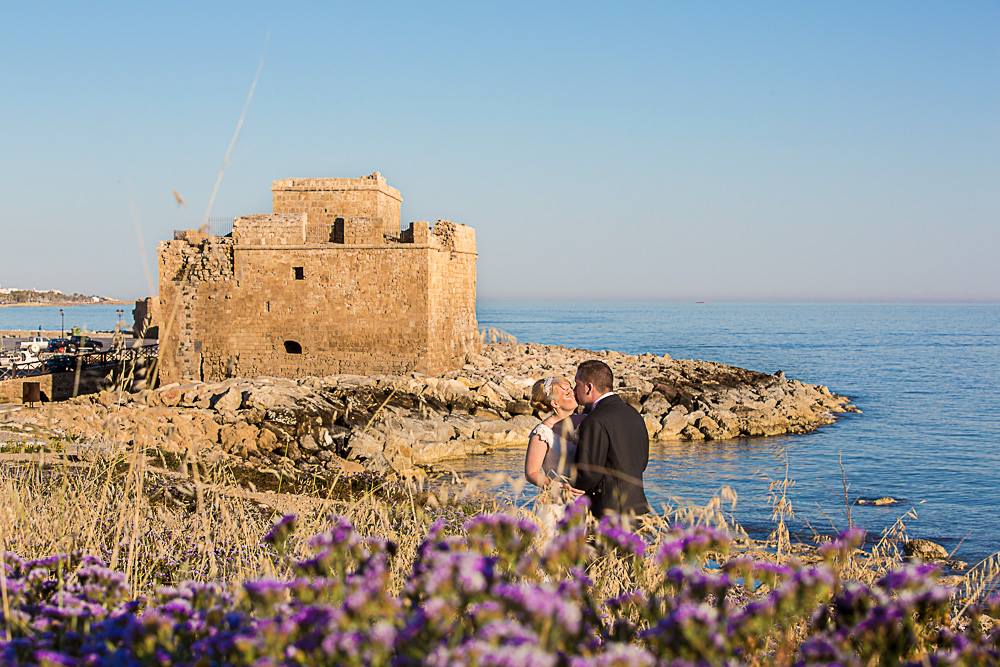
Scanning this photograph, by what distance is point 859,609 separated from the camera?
77.6 inches

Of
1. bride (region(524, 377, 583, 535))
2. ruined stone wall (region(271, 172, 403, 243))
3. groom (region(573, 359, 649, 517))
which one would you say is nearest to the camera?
bride (region(524, 377, 583, 535))

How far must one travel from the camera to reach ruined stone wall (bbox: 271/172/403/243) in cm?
2381

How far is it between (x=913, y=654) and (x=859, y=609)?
0.41 metres

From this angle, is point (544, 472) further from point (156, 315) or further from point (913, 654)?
point (156, 315)

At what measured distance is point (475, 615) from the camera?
1711 mm

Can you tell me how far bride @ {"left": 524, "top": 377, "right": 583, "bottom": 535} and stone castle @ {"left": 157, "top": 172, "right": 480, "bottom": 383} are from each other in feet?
55.9

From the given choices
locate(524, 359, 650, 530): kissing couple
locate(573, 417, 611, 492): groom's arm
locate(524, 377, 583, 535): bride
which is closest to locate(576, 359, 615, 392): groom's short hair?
locate(524, 359, 650, 530): kissing couple

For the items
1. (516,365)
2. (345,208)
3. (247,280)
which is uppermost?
(345,208)

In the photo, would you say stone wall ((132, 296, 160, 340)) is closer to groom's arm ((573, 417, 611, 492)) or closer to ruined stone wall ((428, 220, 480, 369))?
ruined stone wall ((428, 220, 480, 369))

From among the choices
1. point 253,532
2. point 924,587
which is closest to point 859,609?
point 924,587

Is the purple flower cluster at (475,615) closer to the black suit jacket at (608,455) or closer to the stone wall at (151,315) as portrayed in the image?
the black suit jacket at (608,455)

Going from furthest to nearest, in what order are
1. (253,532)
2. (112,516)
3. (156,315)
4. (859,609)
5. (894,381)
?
(894,381)
(156,315)
(112,516)
(253,532)
(859,609)

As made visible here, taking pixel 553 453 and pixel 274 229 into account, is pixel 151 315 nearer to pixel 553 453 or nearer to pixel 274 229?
pixel 274 229

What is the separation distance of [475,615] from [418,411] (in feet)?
65.3
